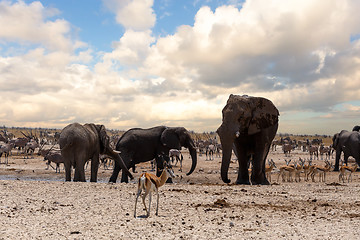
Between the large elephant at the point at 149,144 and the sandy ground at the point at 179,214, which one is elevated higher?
the large elephant at the point at 149,144

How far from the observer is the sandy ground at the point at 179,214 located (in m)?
7.28

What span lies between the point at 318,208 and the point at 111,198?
5.63m

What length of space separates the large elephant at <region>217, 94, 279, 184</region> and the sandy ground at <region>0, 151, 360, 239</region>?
8.37ft

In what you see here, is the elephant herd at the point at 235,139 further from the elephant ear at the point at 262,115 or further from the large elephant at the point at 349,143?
the large elephant at the point at 349,143

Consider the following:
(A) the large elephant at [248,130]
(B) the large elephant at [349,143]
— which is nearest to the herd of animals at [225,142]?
(A) the large elephant at [248,130]

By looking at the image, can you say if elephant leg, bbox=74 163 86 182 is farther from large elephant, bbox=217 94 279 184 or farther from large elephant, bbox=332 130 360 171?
large elephant, bbox=332 130 360 171

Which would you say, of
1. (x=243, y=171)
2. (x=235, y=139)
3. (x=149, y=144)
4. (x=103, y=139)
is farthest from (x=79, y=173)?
(x=243, y=171)

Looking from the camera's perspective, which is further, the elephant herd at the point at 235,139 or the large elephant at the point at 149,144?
the large elephant at the point at 149,144

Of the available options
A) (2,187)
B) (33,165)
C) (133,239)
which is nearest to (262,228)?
(133,239)

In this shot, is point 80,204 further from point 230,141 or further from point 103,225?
point 230,141

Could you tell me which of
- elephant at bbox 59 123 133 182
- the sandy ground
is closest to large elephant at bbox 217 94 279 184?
the sandy ground

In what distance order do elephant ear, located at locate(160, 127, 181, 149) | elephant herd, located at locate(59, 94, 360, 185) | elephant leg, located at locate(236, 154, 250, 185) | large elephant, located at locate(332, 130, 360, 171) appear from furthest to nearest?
1. large elephant, located at locate(332, 130, 360, 171)
2. elephant ear, located at locate(160, 127, 181, 149)
3. elephant leg, located at locate(236, 154, 250, 185)
4. elephant herd, located at locate(59, 94, 360, 185)

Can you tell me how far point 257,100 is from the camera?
52.6ft

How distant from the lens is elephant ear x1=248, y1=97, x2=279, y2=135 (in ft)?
51.2
